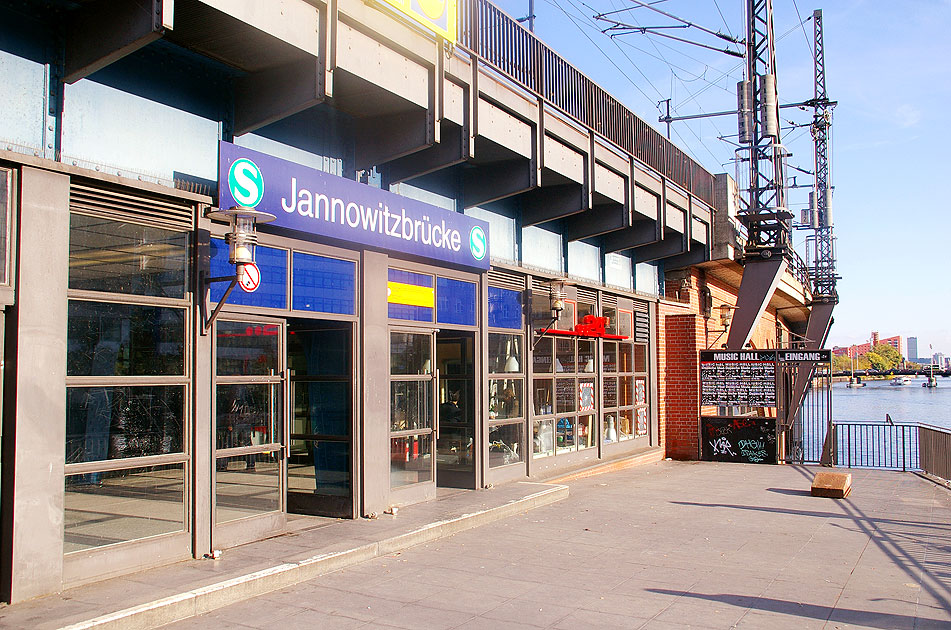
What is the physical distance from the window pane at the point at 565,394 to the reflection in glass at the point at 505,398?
154cm

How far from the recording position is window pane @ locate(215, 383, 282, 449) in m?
7.85

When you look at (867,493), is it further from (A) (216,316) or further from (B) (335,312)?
(A) (216,316)

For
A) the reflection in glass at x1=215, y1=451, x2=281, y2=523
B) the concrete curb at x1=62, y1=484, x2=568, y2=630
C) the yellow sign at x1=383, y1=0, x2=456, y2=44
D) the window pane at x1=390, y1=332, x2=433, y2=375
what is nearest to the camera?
the concrete curb at x1=62, y1=484, x2=568, y2=630

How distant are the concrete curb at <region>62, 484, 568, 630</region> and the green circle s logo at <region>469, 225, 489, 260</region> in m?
3.98

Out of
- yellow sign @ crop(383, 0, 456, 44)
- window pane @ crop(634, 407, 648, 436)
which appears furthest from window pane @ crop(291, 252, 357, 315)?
window pane @ crop(634, 407, 648, 436)

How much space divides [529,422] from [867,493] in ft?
20.0

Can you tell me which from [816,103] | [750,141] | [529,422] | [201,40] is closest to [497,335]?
[529,422]

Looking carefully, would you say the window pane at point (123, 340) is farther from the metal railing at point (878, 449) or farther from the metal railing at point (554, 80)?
the metal railing at point (878, 449)

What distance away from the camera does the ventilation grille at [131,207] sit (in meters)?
6.62

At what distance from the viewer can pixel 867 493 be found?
13.7 metres

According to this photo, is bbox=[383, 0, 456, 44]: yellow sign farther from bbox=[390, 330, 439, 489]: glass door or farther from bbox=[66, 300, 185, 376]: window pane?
bbox=[66, 300, 185, 376]: window pane

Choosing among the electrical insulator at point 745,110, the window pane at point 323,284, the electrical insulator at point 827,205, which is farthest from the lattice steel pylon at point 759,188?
the electrical insulator at point 827,205

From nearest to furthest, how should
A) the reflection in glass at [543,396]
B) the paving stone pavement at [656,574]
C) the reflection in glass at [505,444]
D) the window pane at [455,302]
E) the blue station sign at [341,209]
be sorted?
the paving stone pavement at [656,574], the blue station sign at [341,209], the window pane at [455,302], the reflection in glass at [505,444], the reflection in glass at [543,396]

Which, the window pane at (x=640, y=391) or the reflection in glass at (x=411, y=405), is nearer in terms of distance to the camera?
the reflection in glass at (x=411, y=405)
